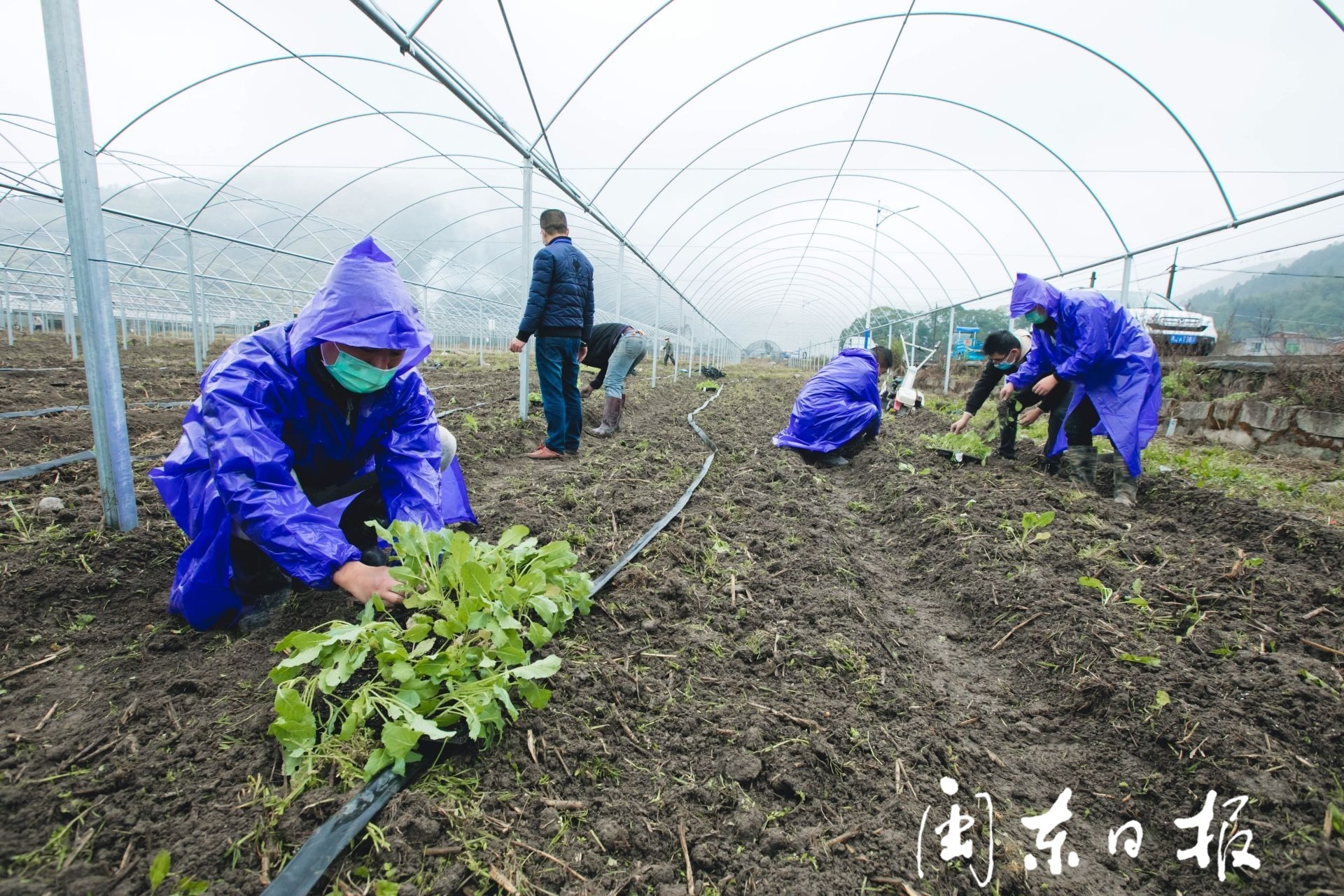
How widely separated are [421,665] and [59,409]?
750 cm

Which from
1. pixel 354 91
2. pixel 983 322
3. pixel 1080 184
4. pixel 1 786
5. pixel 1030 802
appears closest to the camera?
pixel 1 786

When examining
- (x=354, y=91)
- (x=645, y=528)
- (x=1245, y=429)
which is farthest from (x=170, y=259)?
(x=1245, y=429)

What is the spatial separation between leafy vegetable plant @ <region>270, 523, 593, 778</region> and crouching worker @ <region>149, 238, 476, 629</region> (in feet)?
0.48

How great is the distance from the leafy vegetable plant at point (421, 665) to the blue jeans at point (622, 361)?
4.74 metres

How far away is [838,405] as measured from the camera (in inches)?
238

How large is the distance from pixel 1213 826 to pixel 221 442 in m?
3.08

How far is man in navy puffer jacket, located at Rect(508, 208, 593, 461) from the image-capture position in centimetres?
516

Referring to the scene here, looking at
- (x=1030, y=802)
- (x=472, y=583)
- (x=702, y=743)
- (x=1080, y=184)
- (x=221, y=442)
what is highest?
(x=1080, y=184)

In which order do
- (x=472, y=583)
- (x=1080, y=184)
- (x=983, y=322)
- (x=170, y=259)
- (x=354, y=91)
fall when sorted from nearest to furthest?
(x=472, y=583) → (x=354, y=91) → (x=1080, y=184) → (x=170, y=259) → (x=983, y=322)

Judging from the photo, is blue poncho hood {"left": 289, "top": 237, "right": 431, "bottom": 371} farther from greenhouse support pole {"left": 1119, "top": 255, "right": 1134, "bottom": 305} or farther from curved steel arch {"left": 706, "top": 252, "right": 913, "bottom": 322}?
curved steel arch {"left": 706, "top": 252, "right": 913, "bottom": 322}

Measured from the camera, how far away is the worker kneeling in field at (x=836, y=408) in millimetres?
6070

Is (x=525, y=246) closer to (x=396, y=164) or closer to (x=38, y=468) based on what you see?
(x=396, y=164)

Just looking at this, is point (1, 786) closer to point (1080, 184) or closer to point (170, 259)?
point (1080, 184)

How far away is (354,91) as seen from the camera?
6949 millimetres
